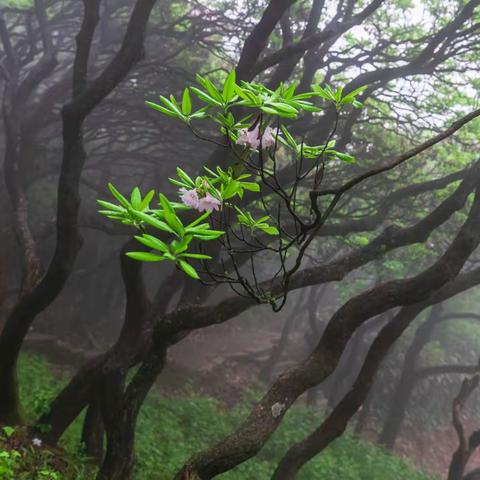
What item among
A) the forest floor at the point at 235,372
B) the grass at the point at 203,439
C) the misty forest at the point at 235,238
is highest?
the misty forest at the point at 235,238

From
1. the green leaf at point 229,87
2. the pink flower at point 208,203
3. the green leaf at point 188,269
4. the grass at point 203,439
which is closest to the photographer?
the green leaf at point 188,269

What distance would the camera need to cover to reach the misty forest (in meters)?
2.68

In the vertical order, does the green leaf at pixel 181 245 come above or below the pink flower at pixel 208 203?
below

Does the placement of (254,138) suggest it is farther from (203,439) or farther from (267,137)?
(203,439)

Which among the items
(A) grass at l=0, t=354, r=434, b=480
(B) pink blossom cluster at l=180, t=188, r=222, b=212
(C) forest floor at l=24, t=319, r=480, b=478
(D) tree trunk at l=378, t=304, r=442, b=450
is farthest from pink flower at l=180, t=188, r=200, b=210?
(D) tree trunk at l=378, t=304, r=442, b=450

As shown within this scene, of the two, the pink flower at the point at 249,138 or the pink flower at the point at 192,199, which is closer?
the pink flower at the point at 192,199

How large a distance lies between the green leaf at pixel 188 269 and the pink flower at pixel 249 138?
0.78 meters

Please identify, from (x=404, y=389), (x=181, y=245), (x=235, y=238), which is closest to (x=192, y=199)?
(x=181, y=245)

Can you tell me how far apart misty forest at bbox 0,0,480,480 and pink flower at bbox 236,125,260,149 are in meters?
0.01

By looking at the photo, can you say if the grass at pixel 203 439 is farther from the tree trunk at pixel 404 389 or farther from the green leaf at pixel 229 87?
the green leaf at pixel 229 87

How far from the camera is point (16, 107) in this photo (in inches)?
379

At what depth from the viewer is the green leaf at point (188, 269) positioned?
166 cm

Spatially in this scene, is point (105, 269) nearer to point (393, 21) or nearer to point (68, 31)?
point (68, 31)

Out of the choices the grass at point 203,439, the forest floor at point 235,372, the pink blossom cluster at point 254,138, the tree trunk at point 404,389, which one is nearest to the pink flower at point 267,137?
the pink blossom cluster at point 254,138
